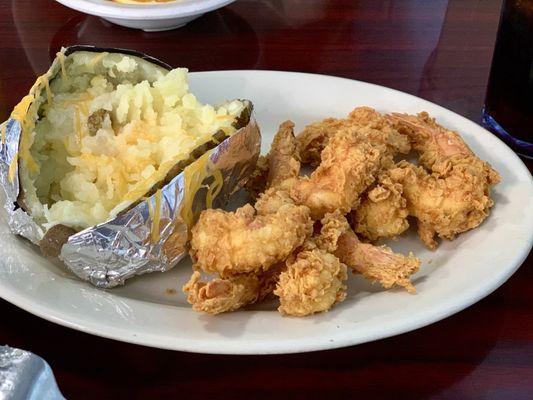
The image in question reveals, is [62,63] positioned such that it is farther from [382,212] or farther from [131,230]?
[382,212]

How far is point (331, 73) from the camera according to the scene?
1614 millimetres

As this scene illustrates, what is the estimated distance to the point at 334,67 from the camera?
1.63 metres

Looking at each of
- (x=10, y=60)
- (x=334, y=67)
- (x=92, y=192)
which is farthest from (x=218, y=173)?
(x=10, y=60)

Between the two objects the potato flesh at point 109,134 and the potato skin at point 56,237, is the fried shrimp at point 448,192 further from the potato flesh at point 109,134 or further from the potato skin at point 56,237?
the potato skin at point 56,237

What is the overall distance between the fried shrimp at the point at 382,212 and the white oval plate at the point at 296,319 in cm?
6

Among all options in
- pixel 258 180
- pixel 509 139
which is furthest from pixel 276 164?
pixel 509 139

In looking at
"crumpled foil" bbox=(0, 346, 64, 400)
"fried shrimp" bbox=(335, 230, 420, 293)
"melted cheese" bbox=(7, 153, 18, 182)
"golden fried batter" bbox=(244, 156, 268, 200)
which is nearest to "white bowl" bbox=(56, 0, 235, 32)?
"golden fried batter" bbox=(244, 156, 268, 200)

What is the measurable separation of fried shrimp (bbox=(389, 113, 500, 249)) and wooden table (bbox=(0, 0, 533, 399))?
0.11 meters

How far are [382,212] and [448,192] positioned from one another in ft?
0.36

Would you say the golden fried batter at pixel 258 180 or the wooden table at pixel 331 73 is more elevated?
the golden fried batter at pixel 258 180

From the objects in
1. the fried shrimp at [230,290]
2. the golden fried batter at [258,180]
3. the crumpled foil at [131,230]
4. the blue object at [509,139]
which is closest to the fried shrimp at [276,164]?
the golden fried batter at [258,180]

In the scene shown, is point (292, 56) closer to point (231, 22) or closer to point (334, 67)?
point (334, 67)

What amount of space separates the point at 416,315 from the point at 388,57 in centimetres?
93

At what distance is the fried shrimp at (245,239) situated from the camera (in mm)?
924
